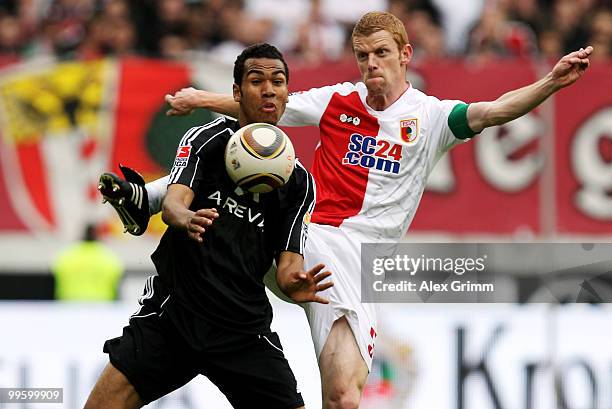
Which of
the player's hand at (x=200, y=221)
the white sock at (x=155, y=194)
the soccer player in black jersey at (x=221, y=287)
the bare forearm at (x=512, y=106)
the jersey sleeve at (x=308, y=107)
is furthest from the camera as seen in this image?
the jersey sleeve at (x=308, y=107)

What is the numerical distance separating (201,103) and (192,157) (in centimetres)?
116

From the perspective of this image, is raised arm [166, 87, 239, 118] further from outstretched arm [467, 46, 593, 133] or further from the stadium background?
the stadium background

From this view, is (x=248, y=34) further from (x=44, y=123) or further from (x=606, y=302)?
(x=606, y=302)

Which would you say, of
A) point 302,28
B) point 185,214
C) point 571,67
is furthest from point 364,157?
point 302,28

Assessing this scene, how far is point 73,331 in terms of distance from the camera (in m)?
8.91

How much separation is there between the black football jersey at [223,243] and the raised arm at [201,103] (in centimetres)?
93

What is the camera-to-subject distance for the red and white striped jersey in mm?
7391

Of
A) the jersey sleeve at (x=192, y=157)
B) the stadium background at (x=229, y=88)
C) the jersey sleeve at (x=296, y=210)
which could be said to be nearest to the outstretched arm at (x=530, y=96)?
the jersey sleeve at (x=296, y=210)

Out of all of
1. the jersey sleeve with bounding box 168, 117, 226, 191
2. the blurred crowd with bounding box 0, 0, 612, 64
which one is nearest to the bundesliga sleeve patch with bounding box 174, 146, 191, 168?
the jersey sleeve with bounding box 168, 117, 226, 191

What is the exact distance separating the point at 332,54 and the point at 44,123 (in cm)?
315

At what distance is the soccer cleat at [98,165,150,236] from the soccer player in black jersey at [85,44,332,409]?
19 cm

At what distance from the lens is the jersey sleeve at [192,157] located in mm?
6223

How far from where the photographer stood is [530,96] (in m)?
6.95

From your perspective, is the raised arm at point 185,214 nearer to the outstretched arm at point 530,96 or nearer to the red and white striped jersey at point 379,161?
the red and white striped jersey at point 379,161
